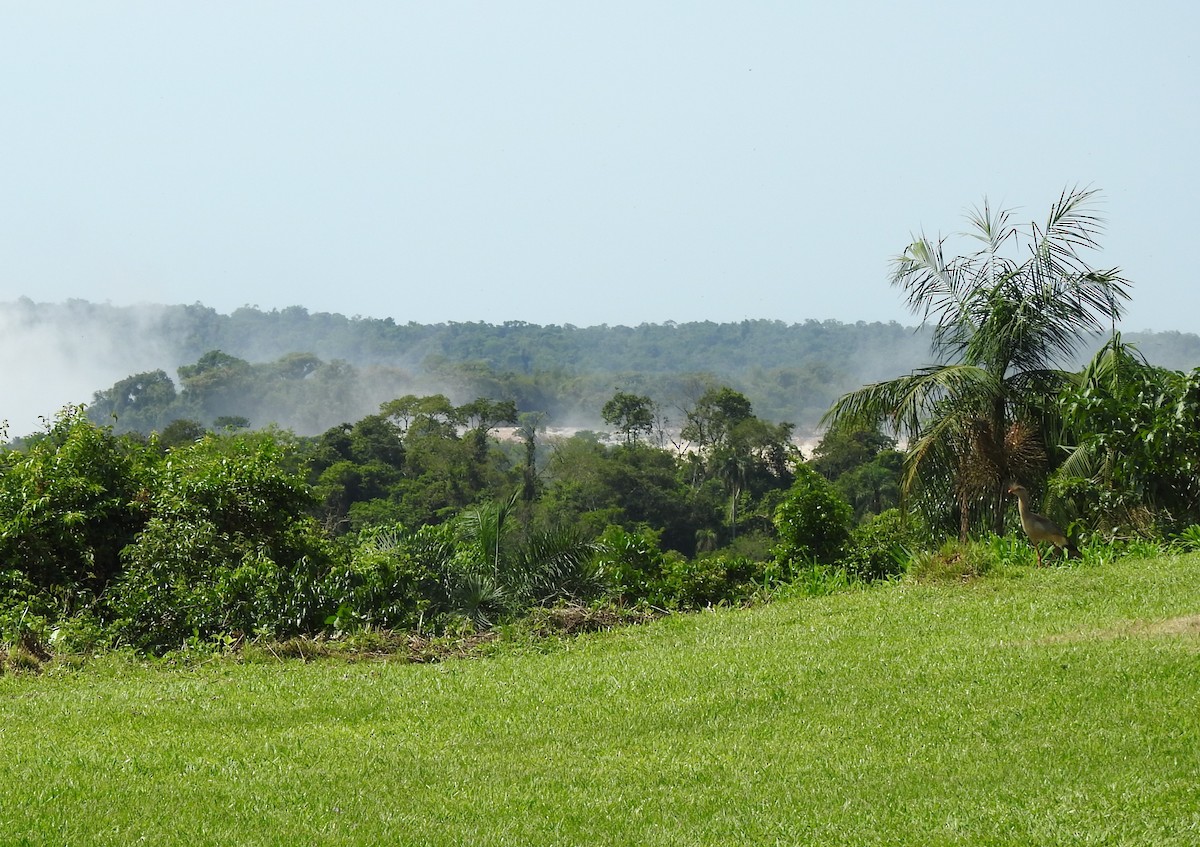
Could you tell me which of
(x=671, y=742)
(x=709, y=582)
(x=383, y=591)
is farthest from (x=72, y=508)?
(x=671, y=742)

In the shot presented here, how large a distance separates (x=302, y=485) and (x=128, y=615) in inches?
89.9

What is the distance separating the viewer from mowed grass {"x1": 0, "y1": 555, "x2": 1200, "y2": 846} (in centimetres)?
493

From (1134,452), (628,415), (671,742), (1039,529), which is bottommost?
(628,415)

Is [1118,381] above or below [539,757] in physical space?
above

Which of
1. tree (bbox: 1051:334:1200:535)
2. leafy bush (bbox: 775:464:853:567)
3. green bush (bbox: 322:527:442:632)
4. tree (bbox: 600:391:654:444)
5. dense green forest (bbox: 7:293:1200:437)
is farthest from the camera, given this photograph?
dense green forest (bbox: 7:293:1200:437)

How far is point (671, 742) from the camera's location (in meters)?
6.32

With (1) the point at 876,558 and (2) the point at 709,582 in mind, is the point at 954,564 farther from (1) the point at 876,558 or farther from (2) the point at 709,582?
(2) the point at 709,582

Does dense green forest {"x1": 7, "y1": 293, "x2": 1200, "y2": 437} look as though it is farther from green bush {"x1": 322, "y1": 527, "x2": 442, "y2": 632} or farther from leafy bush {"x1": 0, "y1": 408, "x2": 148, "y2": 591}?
green bush {"x1": 322, "y1": 527, "x2": 442, "y2": 632}

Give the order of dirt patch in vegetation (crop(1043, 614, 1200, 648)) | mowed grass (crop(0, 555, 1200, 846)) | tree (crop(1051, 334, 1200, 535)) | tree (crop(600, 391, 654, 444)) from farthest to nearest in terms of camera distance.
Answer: tree (crop(600, 391, 654, 444)) < tree (crop(1051, 334, 1200, 535)) < dirt patch in vegetation (crop(1043, 614, 1200, 648)) < mowed grass (crop(0, 555, 1200, 846))

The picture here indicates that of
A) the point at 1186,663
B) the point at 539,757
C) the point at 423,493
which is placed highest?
the point at 1186,663

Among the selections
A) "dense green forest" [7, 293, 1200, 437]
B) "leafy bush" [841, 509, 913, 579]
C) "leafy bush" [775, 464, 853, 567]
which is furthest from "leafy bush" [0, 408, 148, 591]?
"dense green forest" [7, 293, 1200, 437]

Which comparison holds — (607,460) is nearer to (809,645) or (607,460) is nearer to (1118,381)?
(1118,381)

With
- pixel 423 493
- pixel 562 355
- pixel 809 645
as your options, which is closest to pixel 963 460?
pixel 809 645

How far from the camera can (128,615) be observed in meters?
11.1
